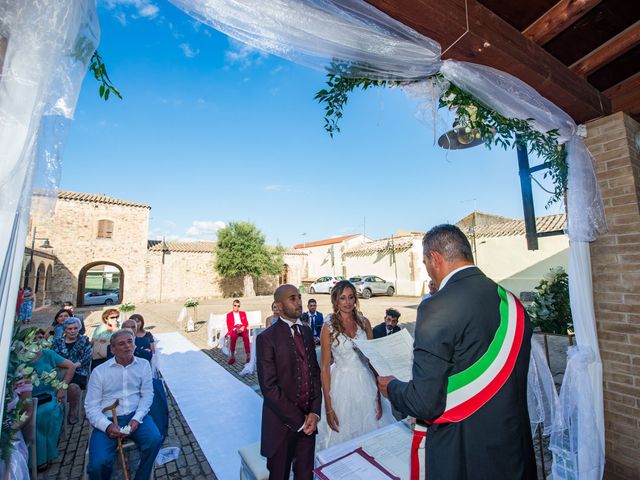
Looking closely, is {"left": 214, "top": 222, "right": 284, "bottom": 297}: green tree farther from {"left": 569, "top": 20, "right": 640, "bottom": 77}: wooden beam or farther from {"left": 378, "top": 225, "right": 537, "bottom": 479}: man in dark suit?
{"left": 378, "top": 225, "right": 537, "bottom": 479}: man in dark suit

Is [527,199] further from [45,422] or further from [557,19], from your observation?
[45,422]

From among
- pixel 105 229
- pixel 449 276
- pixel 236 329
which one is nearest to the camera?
pixel 449 276

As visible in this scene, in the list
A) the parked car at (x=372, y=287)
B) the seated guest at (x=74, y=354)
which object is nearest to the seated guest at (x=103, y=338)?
the seated guest at (x=74, y=354)

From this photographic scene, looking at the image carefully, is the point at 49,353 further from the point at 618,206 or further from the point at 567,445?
the point at 618,206

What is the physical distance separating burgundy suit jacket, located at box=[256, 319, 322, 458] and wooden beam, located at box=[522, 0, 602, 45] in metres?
2.89

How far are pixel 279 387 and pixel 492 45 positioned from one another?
2854 mm

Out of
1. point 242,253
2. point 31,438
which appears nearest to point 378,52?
point 31,438

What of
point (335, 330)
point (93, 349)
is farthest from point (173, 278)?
point (335, 330)

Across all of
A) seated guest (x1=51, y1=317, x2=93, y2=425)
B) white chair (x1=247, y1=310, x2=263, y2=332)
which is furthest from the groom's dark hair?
white chair (x1=247, y1=310, x2=263, y2=332)

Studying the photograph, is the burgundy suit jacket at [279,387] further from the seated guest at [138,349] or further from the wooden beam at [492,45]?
the seated guest at [138,349]

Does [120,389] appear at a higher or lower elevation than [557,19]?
lower

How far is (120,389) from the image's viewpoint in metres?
3.23

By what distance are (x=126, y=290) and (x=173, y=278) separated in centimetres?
321

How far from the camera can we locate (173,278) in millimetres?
23453
